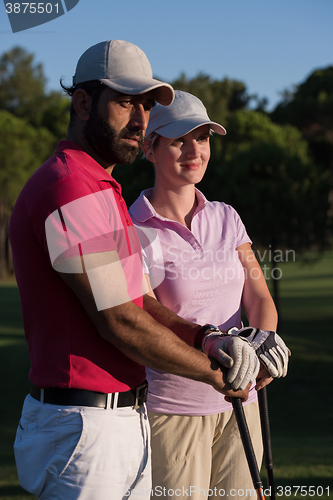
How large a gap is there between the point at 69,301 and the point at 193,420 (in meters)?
0.98

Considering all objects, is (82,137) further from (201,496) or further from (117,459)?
(201,496)

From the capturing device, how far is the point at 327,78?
44219 millimetres

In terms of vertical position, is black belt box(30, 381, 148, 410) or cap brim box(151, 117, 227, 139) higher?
cap brim box(151, 117, 227, 139)

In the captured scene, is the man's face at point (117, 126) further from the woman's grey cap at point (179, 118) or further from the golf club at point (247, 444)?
the golf club at point (247, 444)

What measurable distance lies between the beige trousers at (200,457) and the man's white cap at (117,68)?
1.37m

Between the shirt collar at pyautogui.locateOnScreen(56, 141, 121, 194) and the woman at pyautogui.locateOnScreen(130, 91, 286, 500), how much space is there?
64cm

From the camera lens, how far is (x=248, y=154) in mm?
15570

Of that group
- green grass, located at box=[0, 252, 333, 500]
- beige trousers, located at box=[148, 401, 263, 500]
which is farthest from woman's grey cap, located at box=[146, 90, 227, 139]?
green grass, located at box=[0, 252, 333, 500]

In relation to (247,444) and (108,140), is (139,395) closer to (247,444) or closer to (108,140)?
(247,444)

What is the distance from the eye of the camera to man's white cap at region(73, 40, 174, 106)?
1.85 m

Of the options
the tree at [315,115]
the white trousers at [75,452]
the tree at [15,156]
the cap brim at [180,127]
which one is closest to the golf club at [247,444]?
the white trousers at [75,452]

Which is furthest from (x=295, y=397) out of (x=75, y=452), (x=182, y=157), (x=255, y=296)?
(x=75, y=452)

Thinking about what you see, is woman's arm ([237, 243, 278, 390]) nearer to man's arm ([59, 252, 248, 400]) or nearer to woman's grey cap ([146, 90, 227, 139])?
woman's grey cap ([146, 90, 227, 139])

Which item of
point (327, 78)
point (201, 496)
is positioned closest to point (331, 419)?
point (201, 496)
